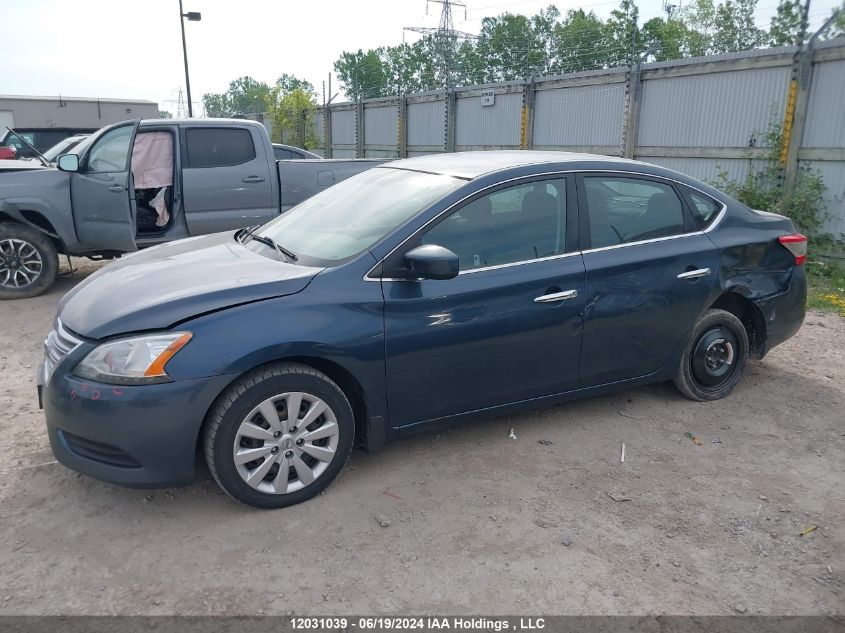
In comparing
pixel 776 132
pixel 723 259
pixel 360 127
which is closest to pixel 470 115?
pixel 360 127

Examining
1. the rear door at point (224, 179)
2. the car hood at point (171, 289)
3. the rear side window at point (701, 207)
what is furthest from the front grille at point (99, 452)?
the rear door at point (224, 179)

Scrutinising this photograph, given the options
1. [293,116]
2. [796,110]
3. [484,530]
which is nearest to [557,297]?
[484,530]

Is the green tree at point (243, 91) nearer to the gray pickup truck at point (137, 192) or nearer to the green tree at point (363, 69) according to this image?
the green tree at point (363, 69)

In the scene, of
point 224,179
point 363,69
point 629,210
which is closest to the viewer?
point 629,210

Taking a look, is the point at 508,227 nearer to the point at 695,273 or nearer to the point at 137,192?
Result: the point at 695,273

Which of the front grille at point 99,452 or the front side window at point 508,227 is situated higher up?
the front side window at point 508,227

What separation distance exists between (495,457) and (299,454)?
1177 mm

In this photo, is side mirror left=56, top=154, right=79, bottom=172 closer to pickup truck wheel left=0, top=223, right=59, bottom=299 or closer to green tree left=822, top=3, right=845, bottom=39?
pickup truck wheel left=0, top=223, right=59, bottom=299

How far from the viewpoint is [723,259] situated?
14.6ft

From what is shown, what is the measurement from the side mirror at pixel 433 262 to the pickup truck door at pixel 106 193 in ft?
16.9

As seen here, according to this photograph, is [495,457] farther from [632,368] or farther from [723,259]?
[723,259]

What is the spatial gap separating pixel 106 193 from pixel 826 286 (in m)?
8.40

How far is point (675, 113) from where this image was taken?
1152cm

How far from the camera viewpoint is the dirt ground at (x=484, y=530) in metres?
2.77
